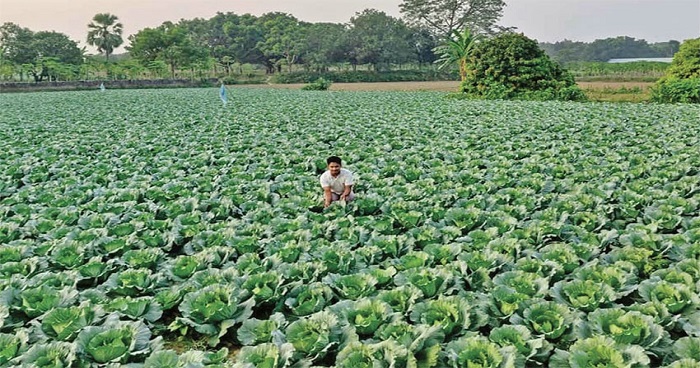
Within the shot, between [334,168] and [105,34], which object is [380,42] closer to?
[105,34]

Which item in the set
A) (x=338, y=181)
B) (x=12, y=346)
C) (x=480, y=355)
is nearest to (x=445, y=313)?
(x=480, y=355)

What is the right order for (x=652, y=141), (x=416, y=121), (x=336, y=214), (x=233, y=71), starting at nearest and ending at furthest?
1. (x=336, y=214)
2. (x=652, y=141)
3. (x=416, y=121)
4. (x=233, y=71)

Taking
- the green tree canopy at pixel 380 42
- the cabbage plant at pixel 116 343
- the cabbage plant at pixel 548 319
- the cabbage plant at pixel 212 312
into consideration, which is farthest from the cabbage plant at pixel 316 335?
the green tree canopy at pixel 380 42

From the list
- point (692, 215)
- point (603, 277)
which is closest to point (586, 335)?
point (603, 277)

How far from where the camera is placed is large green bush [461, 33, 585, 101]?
2614 centimetres

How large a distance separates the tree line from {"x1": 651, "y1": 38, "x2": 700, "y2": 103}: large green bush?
3169 centimetres

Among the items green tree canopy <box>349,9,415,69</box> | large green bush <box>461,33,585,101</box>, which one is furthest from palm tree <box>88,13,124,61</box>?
large green bush <box>461,33,585,101</box>

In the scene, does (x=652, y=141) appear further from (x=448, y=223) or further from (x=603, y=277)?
(x=603, y=277)

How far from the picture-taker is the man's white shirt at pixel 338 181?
6266mm

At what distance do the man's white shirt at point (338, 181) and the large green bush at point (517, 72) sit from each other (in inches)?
841

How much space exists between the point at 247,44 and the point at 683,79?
6362cm

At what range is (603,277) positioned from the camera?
3688 mm

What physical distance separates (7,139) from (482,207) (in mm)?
12933

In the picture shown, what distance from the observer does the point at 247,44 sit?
76562 mm
